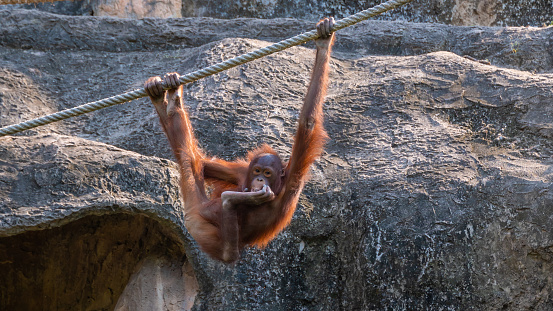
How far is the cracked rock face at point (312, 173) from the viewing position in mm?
4051

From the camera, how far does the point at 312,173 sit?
4.56 metres

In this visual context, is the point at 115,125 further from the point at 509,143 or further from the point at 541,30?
the point at 541,30

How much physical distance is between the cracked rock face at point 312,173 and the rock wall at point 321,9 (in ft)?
3.39

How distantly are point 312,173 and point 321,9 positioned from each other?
3023mm

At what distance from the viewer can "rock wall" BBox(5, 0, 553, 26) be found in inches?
271

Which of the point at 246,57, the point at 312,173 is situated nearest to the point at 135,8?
the point at 312,173

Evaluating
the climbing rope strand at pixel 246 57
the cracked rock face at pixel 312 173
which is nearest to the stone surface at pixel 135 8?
the cracked rock face at pixel 312 173

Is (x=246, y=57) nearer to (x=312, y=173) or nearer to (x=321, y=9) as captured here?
(x=312, y=173)

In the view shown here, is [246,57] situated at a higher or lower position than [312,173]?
higher

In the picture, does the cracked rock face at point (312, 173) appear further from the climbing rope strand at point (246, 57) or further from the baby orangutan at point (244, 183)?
the climbing rope strand at point (246, 57)

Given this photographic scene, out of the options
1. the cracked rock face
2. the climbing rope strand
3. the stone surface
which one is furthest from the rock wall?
the climbing rope strand

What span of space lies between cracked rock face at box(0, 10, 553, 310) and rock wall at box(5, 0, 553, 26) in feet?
3.39

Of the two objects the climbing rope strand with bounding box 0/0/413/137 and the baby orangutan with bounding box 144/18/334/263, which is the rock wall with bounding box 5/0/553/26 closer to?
the baby orangutan with bounding box 144/18/334/263

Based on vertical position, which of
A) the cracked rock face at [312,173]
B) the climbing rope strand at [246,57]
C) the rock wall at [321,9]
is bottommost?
the cracked rock face at [312,173]
